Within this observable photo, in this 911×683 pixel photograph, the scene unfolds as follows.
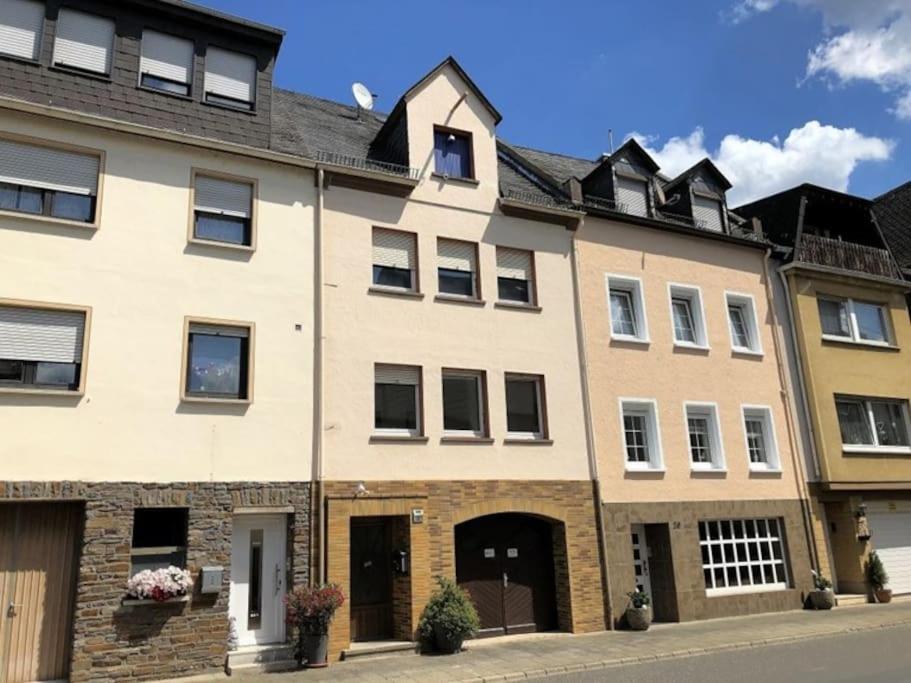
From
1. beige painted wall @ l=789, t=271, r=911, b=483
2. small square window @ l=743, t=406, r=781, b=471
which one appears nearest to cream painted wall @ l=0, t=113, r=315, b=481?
small square window @ l=743, t=406, r=781, b=471

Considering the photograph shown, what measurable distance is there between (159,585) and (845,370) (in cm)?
1926

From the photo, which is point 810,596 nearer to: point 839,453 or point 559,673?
point 839,453

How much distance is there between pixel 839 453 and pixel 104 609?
1865 centimetres

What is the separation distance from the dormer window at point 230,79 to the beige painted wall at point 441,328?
2.65 m

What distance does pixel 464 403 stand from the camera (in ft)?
52.3

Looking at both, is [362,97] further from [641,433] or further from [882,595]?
[882,595]

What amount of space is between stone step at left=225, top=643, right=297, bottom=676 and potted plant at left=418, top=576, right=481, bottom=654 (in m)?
2.50

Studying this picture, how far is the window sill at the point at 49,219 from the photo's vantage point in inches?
477

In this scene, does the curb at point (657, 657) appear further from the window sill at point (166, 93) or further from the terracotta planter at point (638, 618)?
the window sill at point (166, 93)

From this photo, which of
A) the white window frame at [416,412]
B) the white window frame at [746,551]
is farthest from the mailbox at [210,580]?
the white window frame at [746,551]

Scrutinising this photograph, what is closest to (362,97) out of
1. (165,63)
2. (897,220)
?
(165,63)

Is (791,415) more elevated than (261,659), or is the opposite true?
(791,415)

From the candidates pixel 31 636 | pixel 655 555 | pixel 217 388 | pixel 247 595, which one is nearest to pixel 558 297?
pixel 655 555

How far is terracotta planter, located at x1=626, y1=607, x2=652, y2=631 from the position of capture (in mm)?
15727
